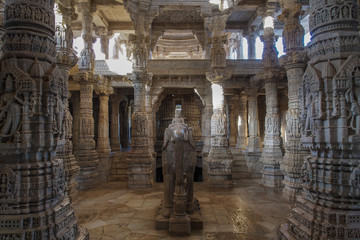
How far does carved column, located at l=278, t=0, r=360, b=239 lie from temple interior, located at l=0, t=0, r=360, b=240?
1 centimetres

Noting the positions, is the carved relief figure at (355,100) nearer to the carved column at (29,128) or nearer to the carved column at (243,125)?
the carved column at (29,128)

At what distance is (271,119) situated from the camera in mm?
9297

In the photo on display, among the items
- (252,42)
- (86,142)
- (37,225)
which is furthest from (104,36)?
(37,225)

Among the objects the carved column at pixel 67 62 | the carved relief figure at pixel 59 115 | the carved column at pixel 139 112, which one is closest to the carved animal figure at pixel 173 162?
the carved relief figure at pixel 59 115

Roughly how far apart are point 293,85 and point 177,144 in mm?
4442

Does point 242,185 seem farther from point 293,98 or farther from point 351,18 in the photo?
point 351,18

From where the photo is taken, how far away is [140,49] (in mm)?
9297

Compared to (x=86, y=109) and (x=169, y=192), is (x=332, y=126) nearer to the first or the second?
(x=169, y=192)

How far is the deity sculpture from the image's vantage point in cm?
469

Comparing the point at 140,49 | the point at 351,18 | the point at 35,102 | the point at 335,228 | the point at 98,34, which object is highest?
the point at 98,34

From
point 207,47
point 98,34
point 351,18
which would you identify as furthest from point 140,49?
point 351,18

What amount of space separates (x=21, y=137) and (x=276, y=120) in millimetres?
8583

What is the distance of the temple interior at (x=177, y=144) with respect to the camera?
3018 millimetres

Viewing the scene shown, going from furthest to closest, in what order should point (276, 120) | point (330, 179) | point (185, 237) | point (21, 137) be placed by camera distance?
point (276, 120)
point (185, 237)
point (330, 179)
point (21, 137)
